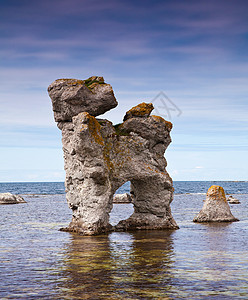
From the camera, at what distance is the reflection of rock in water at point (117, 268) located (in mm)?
14180

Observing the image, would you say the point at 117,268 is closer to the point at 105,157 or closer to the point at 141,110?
the point at 105,157

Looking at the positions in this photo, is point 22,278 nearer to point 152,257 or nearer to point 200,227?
point 152,257

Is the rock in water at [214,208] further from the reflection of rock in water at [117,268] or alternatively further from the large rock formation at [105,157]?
the reflection of rock in water at [117,268]

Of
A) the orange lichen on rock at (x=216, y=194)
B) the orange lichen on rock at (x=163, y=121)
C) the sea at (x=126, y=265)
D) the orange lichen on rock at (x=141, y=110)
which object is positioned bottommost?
the sea at (x=126, y=265)

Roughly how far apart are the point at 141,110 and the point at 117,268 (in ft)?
51.7

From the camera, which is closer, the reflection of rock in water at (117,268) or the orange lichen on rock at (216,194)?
the reflection of rock in water at (117,268)

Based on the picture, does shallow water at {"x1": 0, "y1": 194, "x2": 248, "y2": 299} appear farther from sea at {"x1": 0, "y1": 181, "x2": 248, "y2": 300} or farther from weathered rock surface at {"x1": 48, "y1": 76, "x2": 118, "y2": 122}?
weathered rock surface at {"x1": 48, "y1": 76, "x2": 118, "y2": 122}

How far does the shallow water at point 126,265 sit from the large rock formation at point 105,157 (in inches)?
76.3

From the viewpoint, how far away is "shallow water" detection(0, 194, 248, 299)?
46.6 ft

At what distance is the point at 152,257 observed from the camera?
20.2 metres

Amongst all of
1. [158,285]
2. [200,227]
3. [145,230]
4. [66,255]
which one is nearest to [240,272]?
[158,285]

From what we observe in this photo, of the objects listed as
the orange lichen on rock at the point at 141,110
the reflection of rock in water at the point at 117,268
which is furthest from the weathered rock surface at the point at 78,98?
the reflection of rock in water at the point at 117,268

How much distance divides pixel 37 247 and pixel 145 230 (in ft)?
30.0

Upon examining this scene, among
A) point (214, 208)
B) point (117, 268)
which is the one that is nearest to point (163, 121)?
point (214, 208)
